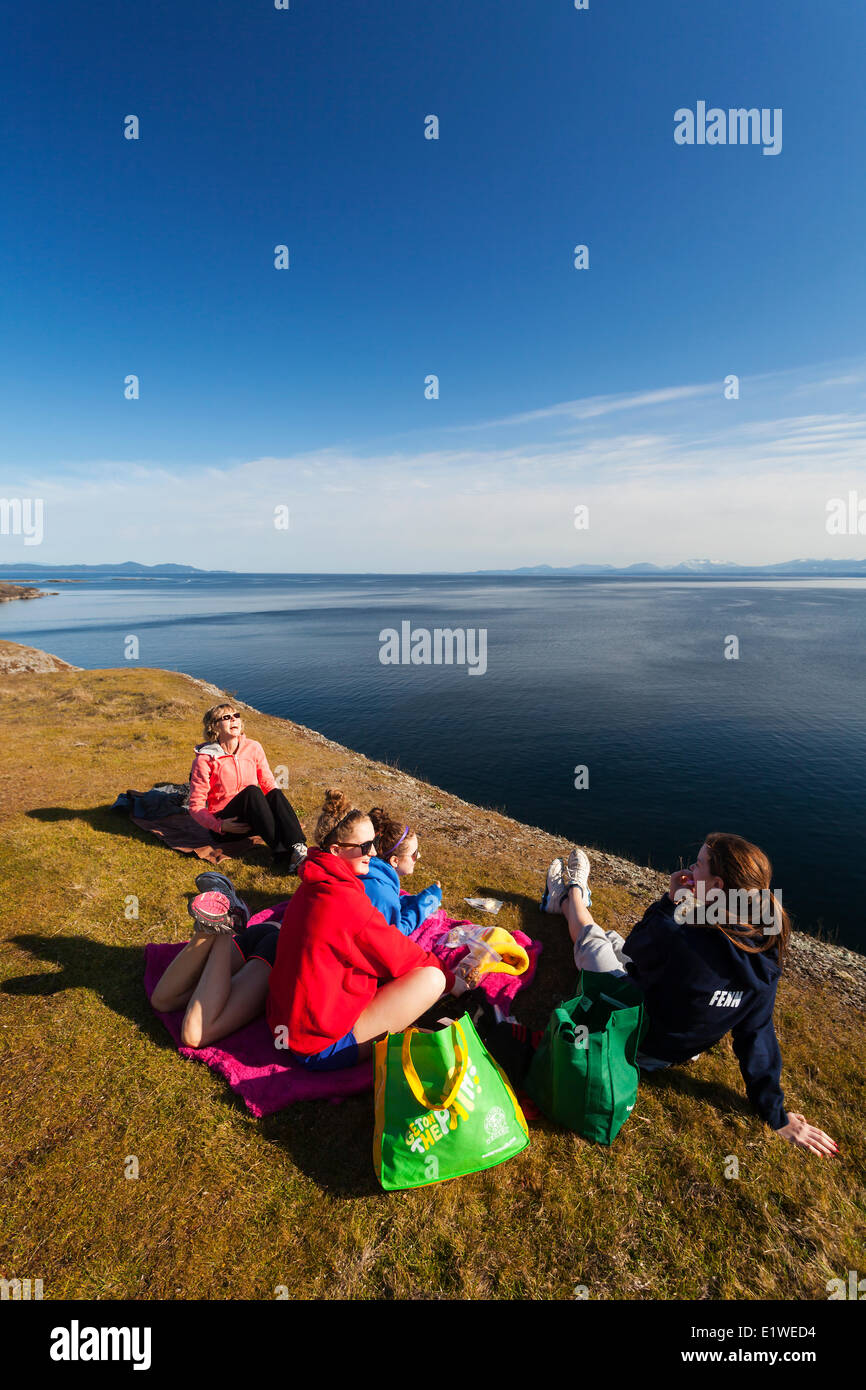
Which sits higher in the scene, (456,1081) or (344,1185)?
(456,1081)

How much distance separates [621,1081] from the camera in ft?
17.3

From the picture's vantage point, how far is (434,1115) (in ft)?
15.5

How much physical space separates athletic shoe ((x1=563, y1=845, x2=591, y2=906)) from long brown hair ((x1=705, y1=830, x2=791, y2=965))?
13.7ft

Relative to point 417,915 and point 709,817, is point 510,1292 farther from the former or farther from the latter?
point 709,817

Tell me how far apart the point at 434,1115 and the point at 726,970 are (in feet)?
10.0

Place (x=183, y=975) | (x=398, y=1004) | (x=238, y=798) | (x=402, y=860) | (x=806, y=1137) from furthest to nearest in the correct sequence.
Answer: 1. (x=238, y=798)
2. (x=402, y=860)
3. (x=183, y=975)
4. (x=398, y=1004)
5. (x=806, y=1137)

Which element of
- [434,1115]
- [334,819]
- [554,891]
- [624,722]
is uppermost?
[334,819]

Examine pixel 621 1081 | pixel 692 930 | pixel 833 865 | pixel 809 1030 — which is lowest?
pixel 833 865

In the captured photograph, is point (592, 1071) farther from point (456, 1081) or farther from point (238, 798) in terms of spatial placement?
point (238, 798)

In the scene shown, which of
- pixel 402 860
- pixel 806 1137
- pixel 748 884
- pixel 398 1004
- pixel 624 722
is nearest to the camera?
pixel 748 884

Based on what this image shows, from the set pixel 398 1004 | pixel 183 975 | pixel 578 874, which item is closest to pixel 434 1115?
pixel 398 1004

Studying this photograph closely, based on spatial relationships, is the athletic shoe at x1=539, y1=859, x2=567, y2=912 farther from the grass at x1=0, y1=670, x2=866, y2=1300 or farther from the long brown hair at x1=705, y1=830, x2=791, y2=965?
the long brown hair at x1=705, y1=830, x2=791, y2=965
